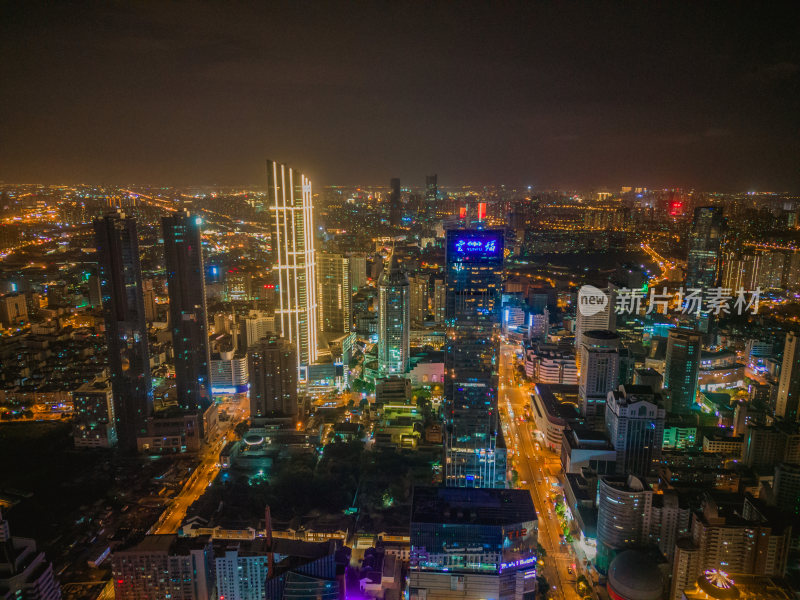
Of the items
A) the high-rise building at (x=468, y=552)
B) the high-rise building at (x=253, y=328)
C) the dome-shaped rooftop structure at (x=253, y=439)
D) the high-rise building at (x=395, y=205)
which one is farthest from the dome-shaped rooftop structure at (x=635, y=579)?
the high-rise building at (x=395, y=205)

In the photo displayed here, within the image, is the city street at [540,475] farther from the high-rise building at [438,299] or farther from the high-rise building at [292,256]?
the high-rise building at [292,256]

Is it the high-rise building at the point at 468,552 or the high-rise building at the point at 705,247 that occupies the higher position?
the high-rise building at the point at 705,247

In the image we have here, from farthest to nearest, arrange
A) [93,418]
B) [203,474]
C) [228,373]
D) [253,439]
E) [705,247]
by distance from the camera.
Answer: [705,247] → [228,373] → [253,439] → [93,418] → [203,474]

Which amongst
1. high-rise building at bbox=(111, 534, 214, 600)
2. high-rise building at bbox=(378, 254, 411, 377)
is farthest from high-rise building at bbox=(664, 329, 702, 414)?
high-rise building at bbox=(111, 534, 214, 600)

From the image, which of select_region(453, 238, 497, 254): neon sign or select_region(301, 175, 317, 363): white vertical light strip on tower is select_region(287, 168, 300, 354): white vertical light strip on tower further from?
select_region(453, 238, 497, 254): neon sign

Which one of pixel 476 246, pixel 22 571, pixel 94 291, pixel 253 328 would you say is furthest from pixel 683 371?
pixel 94 291

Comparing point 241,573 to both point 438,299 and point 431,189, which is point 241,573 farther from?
point 431,189
